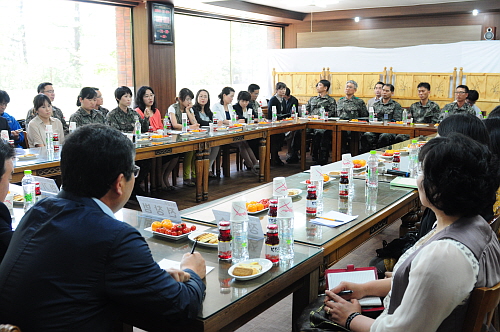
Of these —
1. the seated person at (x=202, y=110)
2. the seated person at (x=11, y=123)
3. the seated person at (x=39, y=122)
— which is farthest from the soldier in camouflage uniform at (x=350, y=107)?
the seated person at (x=11, y=123)

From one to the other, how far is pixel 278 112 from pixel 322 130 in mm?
921

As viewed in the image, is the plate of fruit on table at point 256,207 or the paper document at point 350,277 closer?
the paper document at point 350,277

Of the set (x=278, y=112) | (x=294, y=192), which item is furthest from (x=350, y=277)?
(x=278, y=112)

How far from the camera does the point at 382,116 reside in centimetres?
768

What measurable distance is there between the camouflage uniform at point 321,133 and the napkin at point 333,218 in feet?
16.4

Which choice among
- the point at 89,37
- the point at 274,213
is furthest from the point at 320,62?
the point at 274,213

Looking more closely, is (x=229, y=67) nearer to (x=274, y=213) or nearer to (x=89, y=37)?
(x=89, y=37)

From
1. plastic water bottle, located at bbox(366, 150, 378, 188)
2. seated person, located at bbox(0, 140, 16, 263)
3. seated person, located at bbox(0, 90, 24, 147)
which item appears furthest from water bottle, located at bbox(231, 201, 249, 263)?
Result: seated person, located at bbox(0, 90, 24, 147)

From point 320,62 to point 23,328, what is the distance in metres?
9.11

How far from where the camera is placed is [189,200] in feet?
17.6

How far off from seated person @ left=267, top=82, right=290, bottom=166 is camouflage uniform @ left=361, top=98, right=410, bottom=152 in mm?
1277

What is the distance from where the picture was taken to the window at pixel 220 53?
8438 mm

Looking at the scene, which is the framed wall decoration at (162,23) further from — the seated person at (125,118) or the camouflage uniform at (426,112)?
the camouflage uniform at (426,112)

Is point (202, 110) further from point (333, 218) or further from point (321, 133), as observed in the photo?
point (333, 218)
